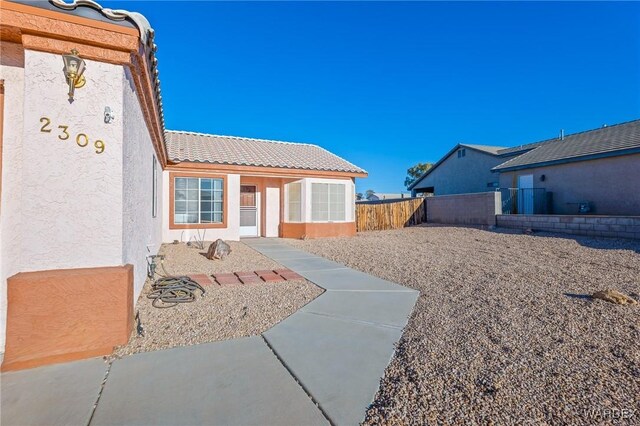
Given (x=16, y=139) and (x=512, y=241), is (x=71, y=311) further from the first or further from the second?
(x=512, y=241)

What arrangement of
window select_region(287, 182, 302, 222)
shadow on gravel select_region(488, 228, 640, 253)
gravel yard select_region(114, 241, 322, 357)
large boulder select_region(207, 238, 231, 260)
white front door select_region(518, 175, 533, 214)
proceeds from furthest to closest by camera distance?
white front door select_region(518, 175, 533, 214), window select_region(287, 182, 302, 222), shadow on gravel select_region(488, 228, 640, 253), large boulder select_region(207, 238, 231, 260), gravel yard select_region(114, 241, 322, 357)

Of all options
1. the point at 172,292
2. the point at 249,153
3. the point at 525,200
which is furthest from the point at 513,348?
the point at 525,200

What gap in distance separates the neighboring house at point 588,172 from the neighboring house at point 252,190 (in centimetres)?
1113

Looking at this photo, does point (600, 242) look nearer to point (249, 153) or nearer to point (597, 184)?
point (597, 184)

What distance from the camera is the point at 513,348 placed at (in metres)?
3.47

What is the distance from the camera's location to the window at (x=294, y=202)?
13.9 metres

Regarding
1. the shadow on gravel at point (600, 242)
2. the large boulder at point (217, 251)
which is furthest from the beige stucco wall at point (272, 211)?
the shadow on gravel at point (600, 242)

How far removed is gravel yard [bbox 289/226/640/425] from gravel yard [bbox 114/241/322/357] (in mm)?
1817

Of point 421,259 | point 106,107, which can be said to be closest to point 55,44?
point 106,107

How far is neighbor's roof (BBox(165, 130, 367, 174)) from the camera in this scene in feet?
41.0

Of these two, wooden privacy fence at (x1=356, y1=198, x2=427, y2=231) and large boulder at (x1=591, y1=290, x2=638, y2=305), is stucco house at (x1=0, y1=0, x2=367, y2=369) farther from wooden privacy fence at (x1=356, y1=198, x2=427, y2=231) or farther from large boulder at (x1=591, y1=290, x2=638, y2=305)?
wooden privacy fence at (x1=356, y1=198, x2=427, y2=231)

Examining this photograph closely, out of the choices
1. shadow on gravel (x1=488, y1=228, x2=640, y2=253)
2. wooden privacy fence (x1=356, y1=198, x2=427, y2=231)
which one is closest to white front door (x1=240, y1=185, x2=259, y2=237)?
wooden privacy fence (x1=356, y1=198, x2=427, y2=231)

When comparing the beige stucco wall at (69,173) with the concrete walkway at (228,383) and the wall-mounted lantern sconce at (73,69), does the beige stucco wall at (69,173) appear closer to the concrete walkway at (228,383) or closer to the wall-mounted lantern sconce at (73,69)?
the wall-mounted lantern sconce at (73,69)

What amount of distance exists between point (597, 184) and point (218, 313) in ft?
61.5
